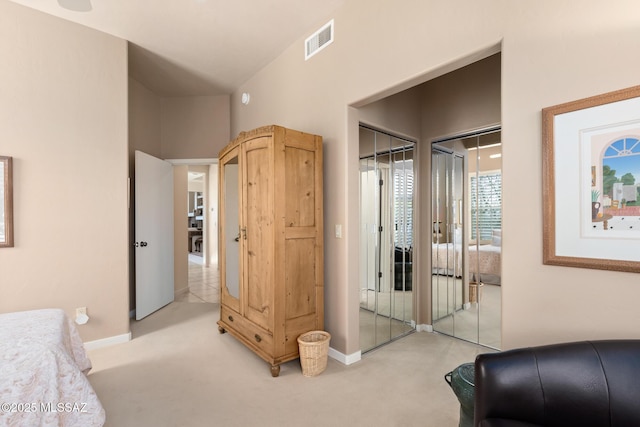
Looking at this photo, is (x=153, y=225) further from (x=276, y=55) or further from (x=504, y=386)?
(x=504, y=386)

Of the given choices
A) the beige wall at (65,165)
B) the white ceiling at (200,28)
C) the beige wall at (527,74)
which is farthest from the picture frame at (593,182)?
the beige wall at (65,165)

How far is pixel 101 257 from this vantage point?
3172 millimetres

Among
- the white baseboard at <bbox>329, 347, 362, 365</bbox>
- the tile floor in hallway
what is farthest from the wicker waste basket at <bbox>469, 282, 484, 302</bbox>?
the tile floor in hallway

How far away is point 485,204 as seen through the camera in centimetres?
317

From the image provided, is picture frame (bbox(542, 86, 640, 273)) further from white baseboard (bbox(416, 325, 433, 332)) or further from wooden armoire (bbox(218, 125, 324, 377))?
white baseboard (bbox(416, 325, 433, 332))

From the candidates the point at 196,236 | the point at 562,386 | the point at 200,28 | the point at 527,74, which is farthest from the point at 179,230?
the point at 196,236

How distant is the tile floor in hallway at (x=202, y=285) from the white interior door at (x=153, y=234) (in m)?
0.46

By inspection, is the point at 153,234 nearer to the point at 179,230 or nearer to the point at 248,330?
the point at 179,230

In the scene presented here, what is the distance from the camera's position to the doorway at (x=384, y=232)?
129 inches

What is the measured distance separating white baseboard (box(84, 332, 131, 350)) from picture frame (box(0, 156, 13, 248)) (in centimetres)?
115

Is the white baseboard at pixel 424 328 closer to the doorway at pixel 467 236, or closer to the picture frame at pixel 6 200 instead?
the doorway at pixel 467 236

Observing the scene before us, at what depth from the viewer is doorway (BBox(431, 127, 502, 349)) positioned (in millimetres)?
3107

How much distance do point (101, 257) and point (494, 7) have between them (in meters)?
3.82

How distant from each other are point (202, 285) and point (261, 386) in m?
3.96
